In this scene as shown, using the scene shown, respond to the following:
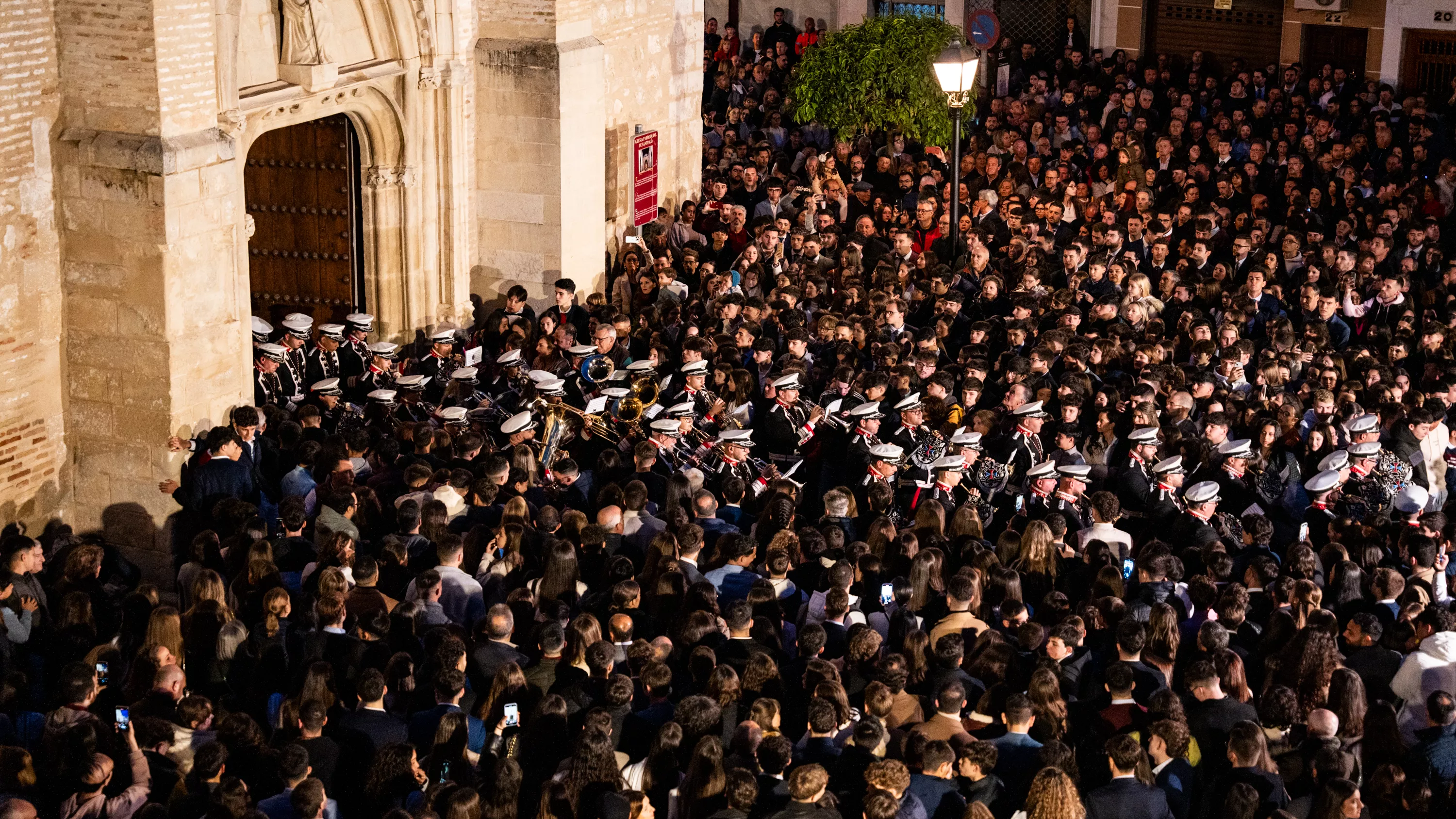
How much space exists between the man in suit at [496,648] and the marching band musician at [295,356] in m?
5.17

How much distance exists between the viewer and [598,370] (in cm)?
1338

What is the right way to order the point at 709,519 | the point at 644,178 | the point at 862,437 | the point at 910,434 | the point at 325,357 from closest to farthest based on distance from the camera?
the point at 709,519, the point at 862,437, the point at 910,434, the point at 325,357, the point at 644,178

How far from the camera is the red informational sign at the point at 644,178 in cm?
1758

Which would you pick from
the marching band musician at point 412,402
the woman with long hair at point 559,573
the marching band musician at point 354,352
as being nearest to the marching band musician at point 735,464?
the woman with long hair at point 559,573

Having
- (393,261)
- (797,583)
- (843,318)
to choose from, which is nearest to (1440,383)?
(843,318)

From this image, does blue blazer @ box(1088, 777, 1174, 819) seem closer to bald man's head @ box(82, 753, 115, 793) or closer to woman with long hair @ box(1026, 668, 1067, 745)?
woman with long hair @ box(1026, 668, 1067, 745)

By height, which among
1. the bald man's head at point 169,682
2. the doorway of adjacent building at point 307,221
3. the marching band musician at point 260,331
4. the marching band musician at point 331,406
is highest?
the doorway of adjacent building at point 307,221

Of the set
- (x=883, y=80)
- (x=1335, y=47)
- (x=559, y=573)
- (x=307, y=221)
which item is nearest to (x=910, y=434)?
(x=559, y=573)

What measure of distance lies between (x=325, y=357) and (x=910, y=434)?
182 inches

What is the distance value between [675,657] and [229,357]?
5.09 m

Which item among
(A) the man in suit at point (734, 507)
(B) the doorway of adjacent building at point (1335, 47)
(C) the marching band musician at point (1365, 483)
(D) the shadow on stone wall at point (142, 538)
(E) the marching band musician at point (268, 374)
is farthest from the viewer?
(B) the doorway of adjacent building at point (1335, 47)

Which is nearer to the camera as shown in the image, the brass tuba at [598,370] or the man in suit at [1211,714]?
the man in suit at [1211,714]

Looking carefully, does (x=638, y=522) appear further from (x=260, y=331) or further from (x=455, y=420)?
(x=260, y=331)

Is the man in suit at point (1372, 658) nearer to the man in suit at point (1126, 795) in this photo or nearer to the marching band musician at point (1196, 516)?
the marching band musician at point (1196, 516)
